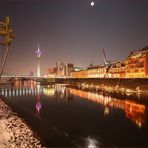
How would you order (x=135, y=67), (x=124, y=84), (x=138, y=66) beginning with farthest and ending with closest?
(x=135, y=67) < (x=138, y=66) < (x=124, y=84)

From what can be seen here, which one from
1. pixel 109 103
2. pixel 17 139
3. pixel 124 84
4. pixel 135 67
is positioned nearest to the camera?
pixel 17 139

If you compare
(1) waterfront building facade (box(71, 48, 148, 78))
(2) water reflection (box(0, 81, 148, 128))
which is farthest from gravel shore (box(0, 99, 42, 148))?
(1) waterfront building facade (box(71, 48, 148, 78))

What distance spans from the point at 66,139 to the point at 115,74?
385 feet

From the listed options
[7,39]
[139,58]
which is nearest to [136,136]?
[7,39]

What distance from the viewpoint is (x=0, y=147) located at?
48.0 feet

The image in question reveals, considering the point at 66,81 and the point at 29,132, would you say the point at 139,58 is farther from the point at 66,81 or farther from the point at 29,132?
the point at 29,132

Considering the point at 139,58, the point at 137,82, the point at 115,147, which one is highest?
the point at 139,58

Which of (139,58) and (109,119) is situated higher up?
(139,58)

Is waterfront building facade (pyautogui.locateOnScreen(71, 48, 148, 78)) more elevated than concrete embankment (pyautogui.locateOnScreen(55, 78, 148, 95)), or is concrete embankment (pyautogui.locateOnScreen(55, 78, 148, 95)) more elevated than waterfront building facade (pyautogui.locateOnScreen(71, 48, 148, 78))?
waterfront building facade (pyautogui.locateOnScreen(71, 48, 148, 78))

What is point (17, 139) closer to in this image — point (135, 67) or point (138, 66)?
point (138, 66)

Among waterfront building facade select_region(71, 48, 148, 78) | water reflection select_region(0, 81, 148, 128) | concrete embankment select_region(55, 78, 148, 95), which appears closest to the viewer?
water reflection select_region(0, 81, 148, 128)

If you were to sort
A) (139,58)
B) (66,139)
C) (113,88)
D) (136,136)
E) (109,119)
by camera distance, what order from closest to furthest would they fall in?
1. (66,139)
2. (136,136)
3. (109,119)
4. (113,88)
5. (139,58)

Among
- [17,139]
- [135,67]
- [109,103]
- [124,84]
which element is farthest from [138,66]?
[17,139]

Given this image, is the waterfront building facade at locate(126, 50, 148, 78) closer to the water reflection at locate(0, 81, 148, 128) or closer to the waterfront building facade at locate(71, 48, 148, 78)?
the waterfront building facade at locate(71, 48, 148, 78)
